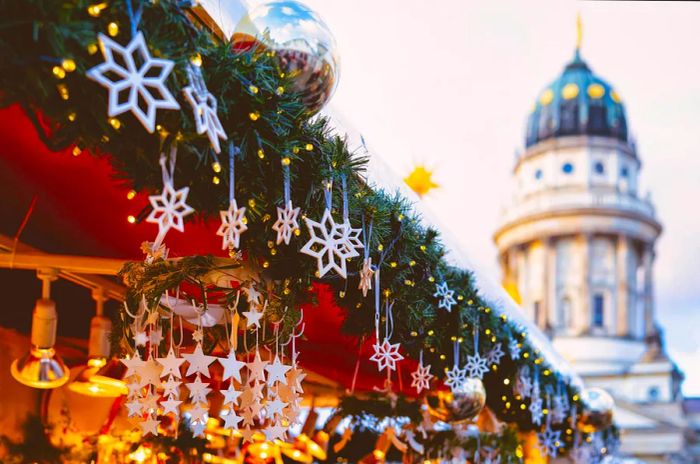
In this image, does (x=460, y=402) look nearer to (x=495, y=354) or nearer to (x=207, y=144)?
(x=495, y=354)

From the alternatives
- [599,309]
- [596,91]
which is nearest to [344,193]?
[599,309]

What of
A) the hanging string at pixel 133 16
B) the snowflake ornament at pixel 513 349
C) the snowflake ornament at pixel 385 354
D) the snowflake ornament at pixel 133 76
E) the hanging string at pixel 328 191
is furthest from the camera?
the snowflake ornament at pixel 513 349

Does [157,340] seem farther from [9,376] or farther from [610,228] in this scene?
[610,228]

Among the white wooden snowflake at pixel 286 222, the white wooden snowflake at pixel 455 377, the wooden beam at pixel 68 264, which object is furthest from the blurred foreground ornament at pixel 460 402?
the white wooden snowflake at pixel 286 222

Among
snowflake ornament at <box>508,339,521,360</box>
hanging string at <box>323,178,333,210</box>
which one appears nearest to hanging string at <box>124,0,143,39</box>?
hanging string at <box>323,178,333,210</box>

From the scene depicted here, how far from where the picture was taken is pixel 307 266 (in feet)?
9.59

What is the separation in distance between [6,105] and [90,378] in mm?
2695

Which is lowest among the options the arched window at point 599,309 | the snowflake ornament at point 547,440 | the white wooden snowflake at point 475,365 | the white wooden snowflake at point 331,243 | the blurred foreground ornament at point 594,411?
the snowflake ornament at point 547,440

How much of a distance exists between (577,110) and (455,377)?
4719cm

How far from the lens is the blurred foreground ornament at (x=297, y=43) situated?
93.5 inches

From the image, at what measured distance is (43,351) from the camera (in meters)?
4.14

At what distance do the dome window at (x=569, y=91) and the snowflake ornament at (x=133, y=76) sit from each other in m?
50.8

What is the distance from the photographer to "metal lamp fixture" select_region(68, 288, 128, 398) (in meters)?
4.23

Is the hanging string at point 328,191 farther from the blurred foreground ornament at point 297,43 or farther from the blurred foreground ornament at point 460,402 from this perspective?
the blurred foreground ornament at point 460,402
